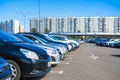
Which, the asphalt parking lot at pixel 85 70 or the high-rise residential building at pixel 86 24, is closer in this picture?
the asphalt parking lot at pixel 85 70

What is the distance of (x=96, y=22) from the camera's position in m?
150

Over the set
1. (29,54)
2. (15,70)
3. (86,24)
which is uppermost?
(86,24)

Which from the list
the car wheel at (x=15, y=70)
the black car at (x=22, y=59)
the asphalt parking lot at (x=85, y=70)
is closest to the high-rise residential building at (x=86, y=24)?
the asphalt parking lot at (x=85, y=70)

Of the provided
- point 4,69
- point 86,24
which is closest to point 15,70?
point 4,69

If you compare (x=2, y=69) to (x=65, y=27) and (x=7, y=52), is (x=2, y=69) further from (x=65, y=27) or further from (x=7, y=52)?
(x=65, y=27)

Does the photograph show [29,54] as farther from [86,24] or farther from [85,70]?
[86,24]

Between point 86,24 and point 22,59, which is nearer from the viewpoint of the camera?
point 22,59

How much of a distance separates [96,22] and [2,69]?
146m

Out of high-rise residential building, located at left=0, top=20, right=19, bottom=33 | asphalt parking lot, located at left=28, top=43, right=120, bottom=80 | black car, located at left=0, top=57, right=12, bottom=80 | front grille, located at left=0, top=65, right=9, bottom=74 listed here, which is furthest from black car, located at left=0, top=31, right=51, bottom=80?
high-rise residential building, located at left=0, top=20, right=19, bottom=33

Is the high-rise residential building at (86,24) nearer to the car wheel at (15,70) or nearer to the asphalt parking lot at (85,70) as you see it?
the asphalt parking lot at (85,70)

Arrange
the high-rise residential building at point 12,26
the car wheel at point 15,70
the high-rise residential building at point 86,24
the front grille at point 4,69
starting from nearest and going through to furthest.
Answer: the front grille at point 4,69, the car wheel at point 15,70, the high-rise residential building at point 12,26, the high-rise residential building at point 86,24

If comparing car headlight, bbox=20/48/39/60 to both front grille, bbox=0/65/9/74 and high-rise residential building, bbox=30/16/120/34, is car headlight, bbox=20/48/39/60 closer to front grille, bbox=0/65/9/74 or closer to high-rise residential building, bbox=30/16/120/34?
front grille, bbox=0/65/9/74

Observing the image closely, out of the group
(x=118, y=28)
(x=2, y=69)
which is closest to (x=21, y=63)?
(x=2, y=69)

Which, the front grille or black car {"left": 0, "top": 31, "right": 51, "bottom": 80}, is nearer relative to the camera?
the front grille
